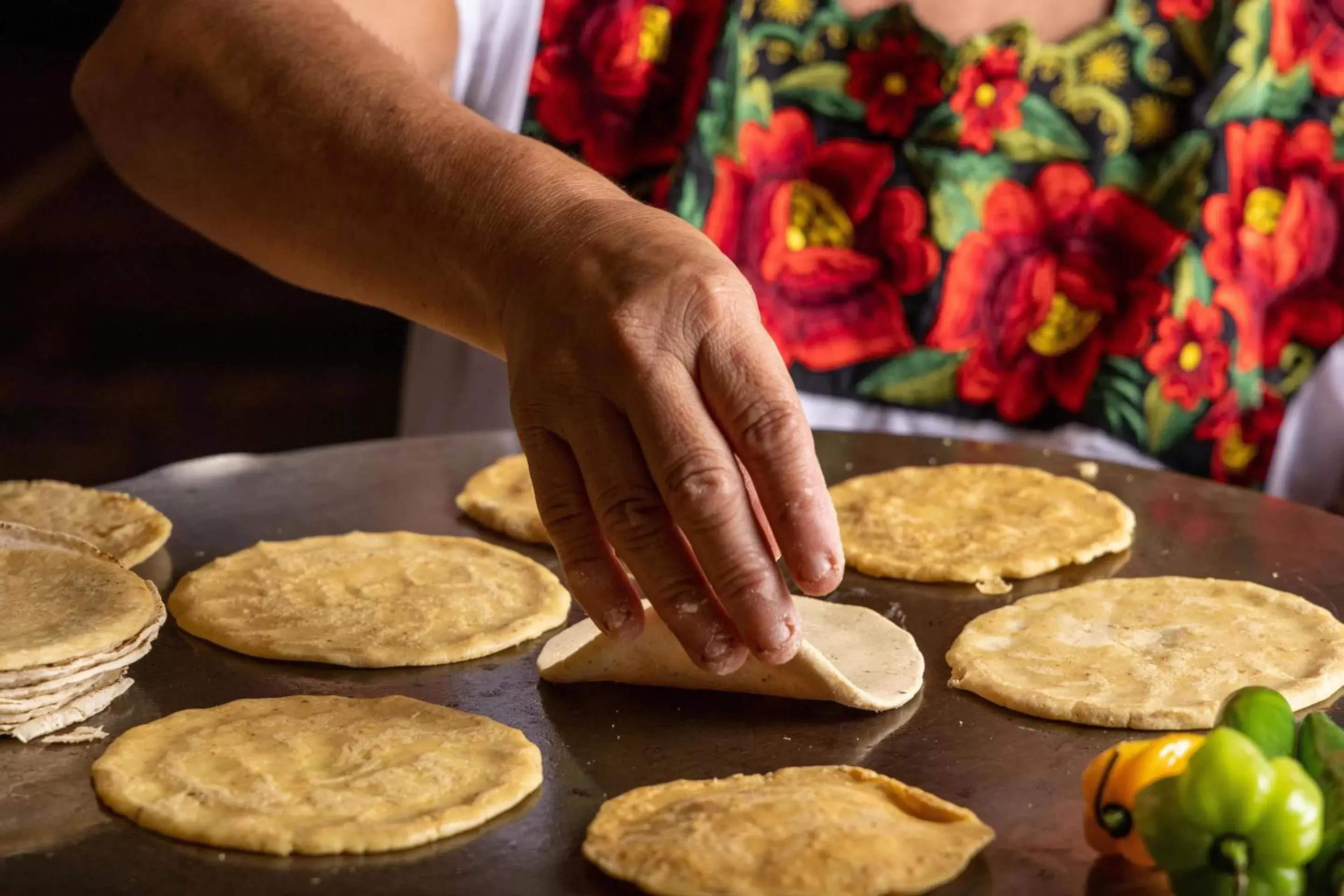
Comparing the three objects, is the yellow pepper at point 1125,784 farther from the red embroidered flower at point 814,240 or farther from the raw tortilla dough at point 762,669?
the red embroidered flower at point 814,240

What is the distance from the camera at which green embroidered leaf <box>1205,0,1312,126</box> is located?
8.66ft

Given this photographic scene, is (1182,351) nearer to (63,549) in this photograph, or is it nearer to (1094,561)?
(1094,561)

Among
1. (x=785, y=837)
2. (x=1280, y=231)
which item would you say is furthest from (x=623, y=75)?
(x=785, y=837)

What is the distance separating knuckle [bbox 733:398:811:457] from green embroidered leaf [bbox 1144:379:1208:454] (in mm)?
1481

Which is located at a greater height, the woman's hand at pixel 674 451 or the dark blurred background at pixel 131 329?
the woman's hand at pixel 674 451

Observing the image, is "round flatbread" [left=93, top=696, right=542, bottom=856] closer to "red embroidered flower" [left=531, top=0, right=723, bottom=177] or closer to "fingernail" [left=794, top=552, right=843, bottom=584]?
"fingernail" [left=794, top=552, right=843, bottom=584]

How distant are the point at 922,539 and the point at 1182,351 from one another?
2.79ft

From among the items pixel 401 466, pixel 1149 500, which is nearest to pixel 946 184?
pixel 1149 500

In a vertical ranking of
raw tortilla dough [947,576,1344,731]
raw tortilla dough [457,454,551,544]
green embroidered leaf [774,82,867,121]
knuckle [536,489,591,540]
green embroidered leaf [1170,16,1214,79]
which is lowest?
raw tortilla dough [457,454,551,544]

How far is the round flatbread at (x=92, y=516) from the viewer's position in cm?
206

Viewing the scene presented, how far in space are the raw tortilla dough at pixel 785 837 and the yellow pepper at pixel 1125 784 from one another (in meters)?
0.09

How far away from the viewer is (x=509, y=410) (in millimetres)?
2916

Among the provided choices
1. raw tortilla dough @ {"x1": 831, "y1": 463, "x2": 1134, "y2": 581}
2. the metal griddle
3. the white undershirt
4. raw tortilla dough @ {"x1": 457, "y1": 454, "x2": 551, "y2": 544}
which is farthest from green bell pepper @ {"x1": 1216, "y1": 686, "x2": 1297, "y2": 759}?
the white undershirt

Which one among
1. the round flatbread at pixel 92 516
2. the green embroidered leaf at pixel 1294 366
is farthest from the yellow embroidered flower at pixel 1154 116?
the round flatbread at pixel 92 516
